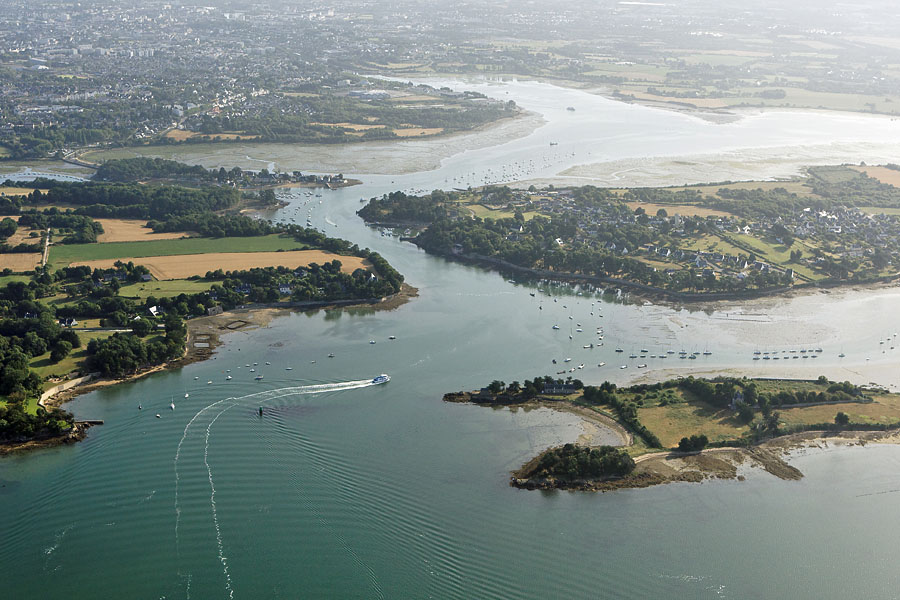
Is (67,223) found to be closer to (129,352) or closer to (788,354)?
(129,352)

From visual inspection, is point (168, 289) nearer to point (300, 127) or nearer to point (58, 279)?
point (58, 279)

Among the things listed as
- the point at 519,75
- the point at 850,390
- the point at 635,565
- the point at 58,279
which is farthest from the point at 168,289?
the point at 519,75

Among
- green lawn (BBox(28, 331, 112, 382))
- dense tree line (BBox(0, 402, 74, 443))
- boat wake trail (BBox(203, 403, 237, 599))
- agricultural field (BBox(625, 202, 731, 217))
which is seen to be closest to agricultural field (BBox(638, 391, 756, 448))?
boat wake trail (BBox(203, 403, 237, 599))

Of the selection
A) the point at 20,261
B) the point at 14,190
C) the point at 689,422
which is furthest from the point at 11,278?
the point at 689,422

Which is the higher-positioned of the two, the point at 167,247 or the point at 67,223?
the point at 67,223

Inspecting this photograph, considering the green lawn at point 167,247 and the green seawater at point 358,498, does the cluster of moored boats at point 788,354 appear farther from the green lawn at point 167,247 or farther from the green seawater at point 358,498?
the green lawn at point 167,247

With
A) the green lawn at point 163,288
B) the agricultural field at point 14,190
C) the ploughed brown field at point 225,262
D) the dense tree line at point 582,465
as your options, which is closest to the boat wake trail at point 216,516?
the dense tree line at point 582,465
